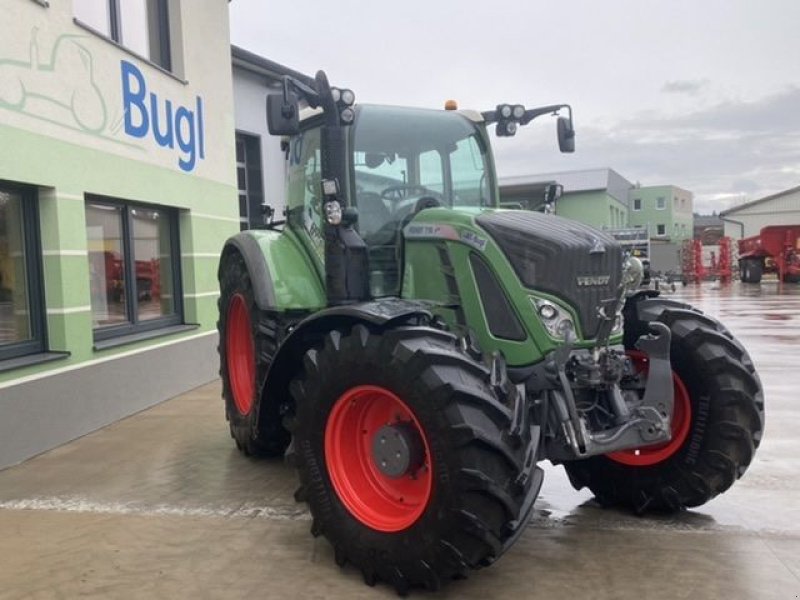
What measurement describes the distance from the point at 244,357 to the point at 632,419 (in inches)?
131

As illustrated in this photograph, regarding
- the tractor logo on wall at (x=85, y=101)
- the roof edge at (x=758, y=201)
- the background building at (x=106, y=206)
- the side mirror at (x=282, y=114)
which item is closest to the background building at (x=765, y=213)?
the roof edge at (x=758, y=201)

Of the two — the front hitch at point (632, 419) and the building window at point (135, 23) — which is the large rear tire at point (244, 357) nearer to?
the front hitch at point (632, 419)

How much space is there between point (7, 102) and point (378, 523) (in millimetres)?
4159

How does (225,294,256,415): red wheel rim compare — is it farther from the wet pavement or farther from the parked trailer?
the parked trailer

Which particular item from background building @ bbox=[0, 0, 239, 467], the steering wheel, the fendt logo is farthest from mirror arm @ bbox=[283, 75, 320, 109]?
background building @ bbox=[0, 0, 239, 467]

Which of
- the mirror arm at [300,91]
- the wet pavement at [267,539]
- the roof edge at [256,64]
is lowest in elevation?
the wet pavement at [267,539]

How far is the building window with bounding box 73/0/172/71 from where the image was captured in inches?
253

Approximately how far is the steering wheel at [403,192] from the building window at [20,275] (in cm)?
308

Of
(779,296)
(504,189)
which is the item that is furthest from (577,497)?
(779,296)

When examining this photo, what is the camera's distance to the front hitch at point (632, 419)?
10.3ft

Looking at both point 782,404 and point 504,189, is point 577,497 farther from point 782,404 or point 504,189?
point 782,404

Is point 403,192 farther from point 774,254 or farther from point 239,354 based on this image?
point 774,254

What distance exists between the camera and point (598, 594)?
3025 mm

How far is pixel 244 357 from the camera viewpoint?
18.6 feet
